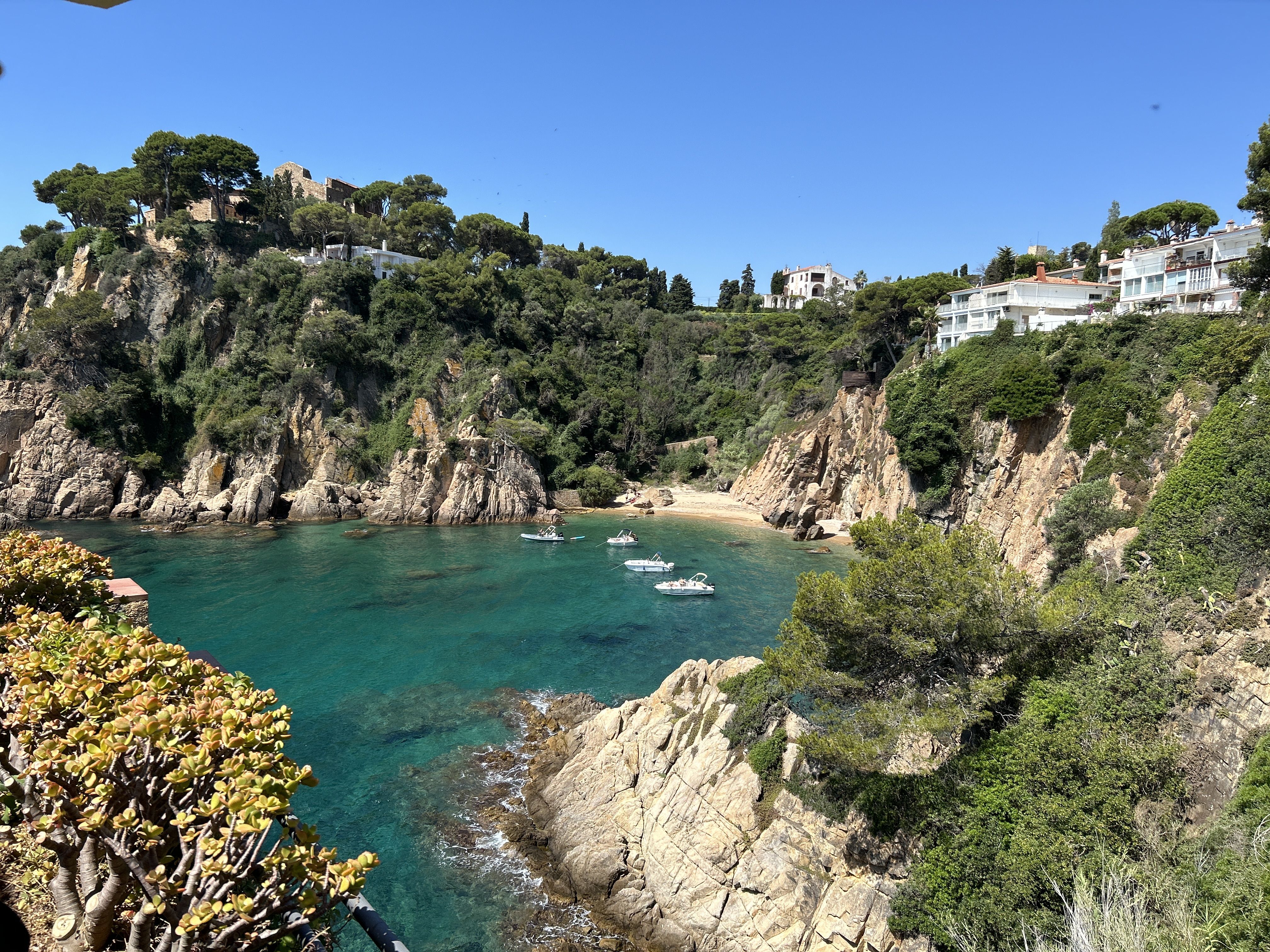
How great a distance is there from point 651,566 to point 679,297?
197 feet

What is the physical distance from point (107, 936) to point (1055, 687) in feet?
49.8

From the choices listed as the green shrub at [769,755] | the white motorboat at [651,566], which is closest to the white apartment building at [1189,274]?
the white motorboat at [651,566]

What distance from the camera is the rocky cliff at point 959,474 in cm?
2903

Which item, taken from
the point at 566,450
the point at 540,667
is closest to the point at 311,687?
the point at 540,667

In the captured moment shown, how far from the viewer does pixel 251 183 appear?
217 ft

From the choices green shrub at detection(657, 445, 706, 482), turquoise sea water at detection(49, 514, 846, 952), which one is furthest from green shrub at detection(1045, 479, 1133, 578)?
green shrub at detection(657, 445, 706, 482)

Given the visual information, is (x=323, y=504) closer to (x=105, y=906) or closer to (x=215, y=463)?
(x=215, y=463)

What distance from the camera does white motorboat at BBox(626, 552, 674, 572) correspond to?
39000mm

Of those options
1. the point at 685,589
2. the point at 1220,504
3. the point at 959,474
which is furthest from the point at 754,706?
the point at 959,474

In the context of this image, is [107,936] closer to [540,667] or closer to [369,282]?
[540,667]

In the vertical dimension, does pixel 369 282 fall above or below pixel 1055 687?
above

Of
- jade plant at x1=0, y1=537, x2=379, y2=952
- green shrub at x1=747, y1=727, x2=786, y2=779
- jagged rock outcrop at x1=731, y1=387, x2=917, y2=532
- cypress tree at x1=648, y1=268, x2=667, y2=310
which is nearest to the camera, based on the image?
jade plant at x1=0, y1=537, x2=379, y2=952

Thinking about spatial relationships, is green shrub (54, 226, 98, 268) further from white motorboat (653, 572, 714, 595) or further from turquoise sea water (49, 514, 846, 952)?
white motorboat (653, 572, 714, 595)

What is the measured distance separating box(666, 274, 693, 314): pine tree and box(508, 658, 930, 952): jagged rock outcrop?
75.5 m
